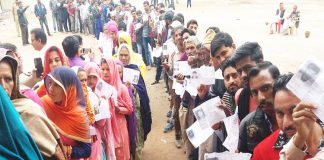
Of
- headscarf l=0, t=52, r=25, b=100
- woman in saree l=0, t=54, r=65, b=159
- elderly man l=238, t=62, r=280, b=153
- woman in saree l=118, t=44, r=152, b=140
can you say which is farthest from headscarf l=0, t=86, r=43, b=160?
woman in saree l=118, t=44, r=152, b=140

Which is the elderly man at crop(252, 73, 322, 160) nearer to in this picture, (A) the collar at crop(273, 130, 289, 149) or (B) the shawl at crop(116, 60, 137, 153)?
(A) the collar at crop(273, 130, 289, 149)

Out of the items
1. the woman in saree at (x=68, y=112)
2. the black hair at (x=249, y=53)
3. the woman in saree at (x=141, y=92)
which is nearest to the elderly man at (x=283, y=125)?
the black hair at (x=249, y=53)

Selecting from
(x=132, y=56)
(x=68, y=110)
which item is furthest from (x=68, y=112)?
(x=132, y=56)

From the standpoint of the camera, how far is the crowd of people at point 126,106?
152 centimetres

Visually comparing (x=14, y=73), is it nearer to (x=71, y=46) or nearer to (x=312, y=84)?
(x=312, y=84)

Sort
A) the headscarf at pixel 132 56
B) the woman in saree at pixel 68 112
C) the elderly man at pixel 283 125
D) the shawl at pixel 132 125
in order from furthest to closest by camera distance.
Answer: the headscarf at pixel 132 56 → the shawl at pixel 132 125 → the woman in saree at pixel 68 112 → the elderly man at pixel 283 125

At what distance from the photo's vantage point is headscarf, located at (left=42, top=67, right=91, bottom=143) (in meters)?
2.64

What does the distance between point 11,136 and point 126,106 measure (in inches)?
94.5

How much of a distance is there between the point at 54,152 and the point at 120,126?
201cm

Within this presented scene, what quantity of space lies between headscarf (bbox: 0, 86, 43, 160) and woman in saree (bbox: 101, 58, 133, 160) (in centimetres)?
222

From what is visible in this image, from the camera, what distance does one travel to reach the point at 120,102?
12.5 ft

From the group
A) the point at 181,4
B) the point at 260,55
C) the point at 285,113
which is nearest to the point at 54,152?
the point at 285,113

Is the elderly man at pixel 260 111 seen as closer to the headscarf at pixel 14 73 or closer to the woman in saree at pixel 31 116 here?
the woman in saree at pixel 31 116

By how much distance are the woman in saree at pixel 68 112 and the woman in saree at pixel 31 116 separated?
632 millimetres
